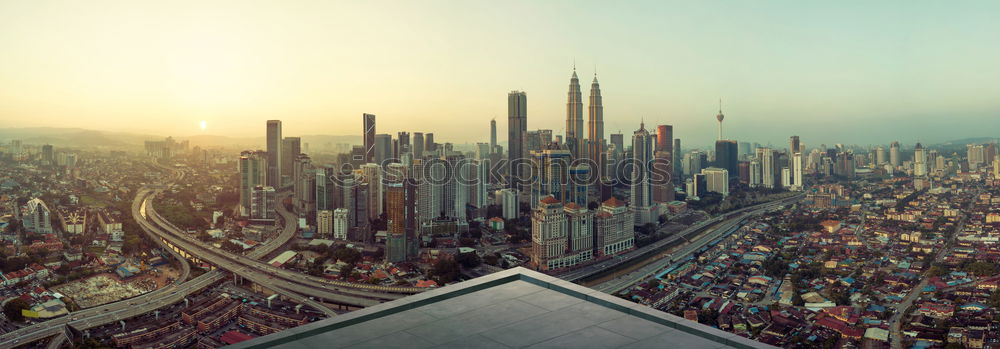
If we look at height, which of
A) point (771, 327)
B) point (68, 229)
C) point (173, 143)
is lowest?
point (771, 327)

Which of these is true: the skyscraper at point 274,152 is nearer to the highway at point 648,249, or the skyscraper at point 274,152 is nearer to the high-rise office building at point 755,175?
the highway at point 648,249

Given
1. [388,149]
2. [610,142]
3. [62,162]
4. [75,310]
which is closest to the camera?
[75,310]

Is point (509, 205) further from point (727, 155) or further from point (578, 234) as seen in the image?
point (727, 155)

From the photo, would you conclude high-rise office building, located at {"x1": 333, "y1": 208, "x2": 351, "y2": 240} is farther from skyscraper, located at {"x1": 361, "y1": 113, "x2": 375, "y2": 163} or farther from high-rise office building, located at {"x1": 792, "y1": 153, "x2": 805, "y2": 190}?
high-rise office building, located at {"x1": 792, "y1": 153, "x2": 805, "y2": 190}

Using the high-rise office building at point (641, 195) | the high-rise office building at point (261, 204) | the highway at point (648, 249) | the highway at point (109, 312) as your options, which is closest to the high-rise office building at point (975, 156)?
the highway at point (648, 249)

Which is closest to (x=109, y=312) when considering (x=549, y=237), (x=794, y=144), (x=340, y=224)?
(x=340, y=224)

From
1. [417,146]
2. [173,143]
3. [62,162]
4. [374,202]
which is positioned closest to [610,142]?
[417,146]

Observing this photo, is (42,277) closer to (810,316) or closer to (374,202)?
(374,202)
